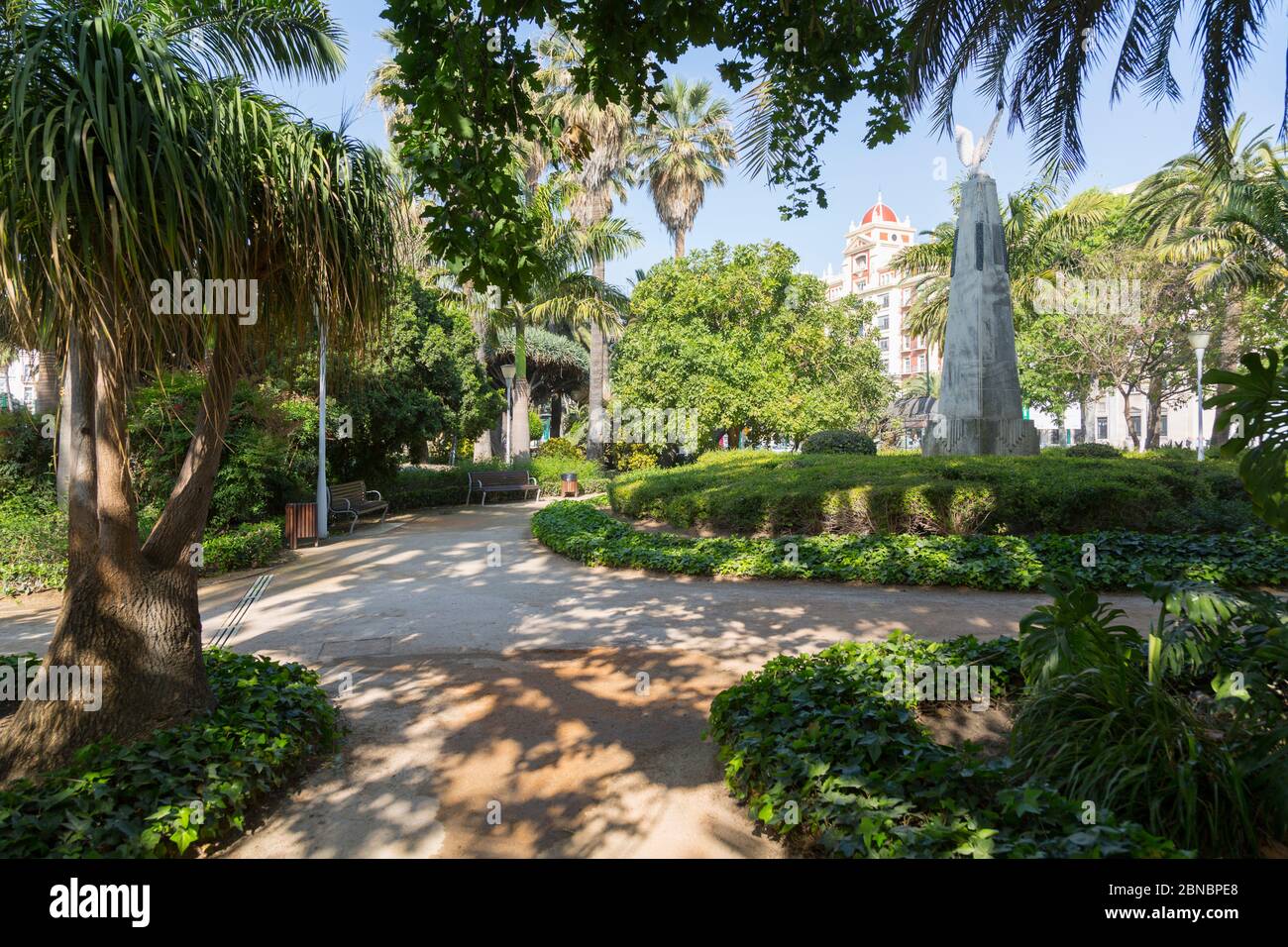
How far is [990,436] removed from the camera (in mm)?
14266

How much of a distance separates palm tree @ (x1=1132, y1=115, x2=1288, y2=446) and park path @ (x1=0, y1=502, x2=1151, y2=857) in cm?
1610

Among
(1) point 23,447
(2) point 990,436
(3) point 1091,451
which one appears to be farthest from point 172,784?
(3) point 1091,451

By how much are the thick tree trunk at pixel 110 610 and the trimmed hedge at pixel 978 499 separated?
7990mm

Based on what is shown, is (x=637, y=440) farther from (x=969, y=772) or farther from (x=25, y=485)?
(x=969, y=772)

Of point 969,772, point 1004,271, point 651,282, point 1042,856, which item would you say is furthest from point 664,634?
point 651,282

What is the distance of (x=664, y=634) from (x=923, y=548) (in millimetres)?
3900

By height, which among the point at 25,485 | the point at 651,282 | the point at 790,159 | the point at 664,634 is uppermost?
the point at 651,282

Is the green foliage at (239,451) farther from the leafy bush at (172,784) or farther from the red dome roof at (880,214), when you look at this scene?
the red dome roof at (880,214)

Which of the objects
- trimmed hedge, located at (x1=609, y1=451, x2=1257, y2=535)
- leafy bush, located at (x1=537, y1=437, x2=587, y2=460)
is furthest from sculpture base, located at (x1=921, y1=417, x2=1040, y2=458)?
leafy bush, located at (x1=537, y1=437, x2=587, y2=460)

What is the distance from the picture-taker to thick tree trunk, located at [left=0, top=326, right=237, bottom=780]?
4020mm

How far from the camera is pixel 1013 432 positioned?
1429cm

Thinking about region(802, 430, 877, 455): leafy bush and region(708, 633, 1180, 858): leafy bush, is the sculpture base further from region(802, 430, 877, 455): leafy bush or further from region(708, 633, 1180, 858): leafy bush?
region(708, 633, 1180, 858): leafy bush

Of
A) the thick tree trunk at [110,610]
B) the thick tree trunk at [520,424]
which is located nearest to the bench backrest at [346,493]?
the thick tree trunk at [520,424]

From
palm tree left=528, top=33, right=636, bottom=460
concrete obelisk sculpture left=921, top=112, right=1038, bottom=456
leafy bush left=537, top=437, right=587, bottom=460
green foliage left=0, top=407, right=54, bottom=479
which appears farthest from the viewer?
leafy bush left=537, top=437, right=587, bottom=460
